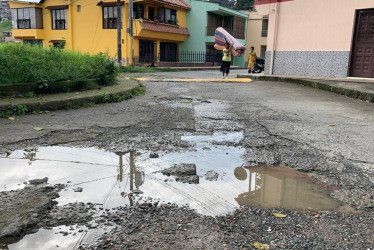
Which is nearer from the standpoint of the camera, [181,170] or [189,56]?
[181,170]

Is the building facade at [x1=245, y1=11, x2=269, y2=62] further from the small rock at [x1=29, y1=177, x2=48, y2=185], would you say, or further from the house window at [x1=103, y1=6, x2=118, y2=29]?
the small rock at [x1=29, y1=177, x2=48, y2=185]

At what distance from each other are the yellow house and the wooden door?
15.0m

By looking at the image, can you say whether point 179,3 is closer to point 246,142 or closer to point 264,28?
point 264,28

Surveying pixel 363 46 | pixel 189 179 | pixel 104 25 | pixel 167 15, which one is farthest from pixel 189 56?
pixel 189 179

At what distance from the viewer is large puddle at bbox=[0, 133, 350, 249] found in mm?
2635

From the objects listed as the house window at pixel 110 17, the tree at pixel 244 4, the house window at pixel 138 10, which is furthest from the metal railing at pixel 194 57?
the tree at pixel 244 4

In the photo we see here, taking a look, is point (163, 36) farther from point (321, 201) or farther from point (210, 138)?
point (321, 201)

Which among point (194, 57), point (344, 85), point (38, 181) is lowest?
point (38, 181)

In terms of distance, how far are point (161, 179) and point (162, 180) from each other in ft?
0.08

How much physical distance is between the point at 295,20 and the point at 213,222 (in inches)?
457

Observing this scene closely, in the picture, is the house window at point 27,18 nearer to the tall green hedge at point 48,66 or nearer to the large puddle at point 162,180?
the tall green hedge at point 48,66

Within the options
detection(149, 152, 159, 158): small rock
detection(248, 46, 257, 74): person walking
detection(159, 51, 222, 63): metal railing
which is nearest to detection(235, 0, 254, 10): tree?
detection(159, 51, 222, 63): metal railing

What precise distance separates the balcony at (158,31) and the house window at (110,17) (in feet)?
7.62

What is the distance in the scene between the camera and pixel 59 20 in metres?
28.5
